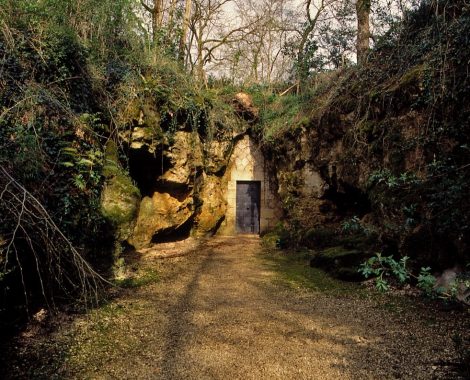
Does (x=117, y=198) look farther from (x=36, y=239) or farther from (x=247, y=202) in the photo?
(x=247, y=202)

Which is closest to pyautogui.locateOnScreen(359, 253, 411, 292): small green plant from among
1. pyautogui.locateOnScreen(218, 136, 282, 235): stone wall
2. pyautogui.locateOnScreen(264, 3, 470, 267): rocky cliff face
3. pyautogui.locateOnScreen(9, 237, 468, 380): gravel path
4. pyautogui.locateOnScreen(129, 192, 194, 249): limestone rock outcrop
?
pyautogui.locateOnScreen(9, 237, 468, 380): gravel path

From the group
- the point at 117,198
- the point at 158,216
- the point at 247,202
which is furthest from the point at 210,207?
the point at 117,198

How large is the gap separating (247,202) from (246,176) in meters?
0.91

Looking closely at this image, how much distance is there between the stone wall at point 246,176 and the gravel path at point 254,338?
623 cm

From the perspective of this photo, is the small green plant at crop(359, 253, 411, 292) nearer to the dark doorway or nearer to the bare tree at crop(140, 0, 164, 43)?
the dark doorway

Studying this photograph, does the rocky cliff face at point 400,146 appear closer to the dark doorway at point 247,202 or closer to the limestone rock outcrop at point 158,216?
the dark doorway at point 247,202

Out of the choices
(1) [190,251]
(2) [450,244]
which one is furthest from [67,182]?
(2) [450,244]

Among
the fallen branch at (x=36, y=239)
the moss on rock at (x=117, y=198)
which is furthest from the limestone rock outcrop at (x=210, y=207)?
the fallen branch at (x=36, y=239)

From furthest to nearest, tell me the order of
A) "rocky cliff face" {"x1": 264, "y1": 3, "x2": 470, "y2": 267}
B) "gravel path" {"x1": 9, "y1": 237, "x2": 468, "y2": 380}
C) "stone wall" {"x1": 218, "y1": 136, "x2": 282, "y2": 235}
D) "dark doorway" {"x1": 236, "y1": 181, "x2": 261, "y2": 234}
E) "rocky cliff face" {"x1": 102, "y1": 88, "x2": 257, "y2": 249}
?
1. "dark doorway" {"x1": 236, "y1": 181, "x2": 261, "y2": 234}
2. "stone wall" {"x1": 218, "y1": 136, "x2": 282, "y2": 235}
3. "rocky cliff face" {"x1": 102, "y1": 88, "x2": 257, "y2": 249}
4. "rocky cliff face" {"x1": 264, "y1": 3, "x2": 470, "y2": 267}
5. "gravel path" {"x1": 9, "y1": 237, "x2": 468, "y2": 380}

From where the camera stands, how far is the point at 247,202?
11.7m

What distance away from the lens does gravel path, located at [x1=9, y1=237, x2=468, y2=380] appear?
116 inches

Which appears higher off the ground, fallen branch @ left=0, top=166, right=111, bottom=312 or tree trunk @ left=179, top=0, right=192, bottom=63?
tree trunk @ left=179, top=0, right=192, bottom=63

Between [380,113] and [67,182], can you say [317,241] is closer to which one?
[380,113]

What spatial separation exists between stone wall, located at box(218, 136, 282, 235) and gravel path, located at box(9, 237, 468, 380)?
6229 mm
